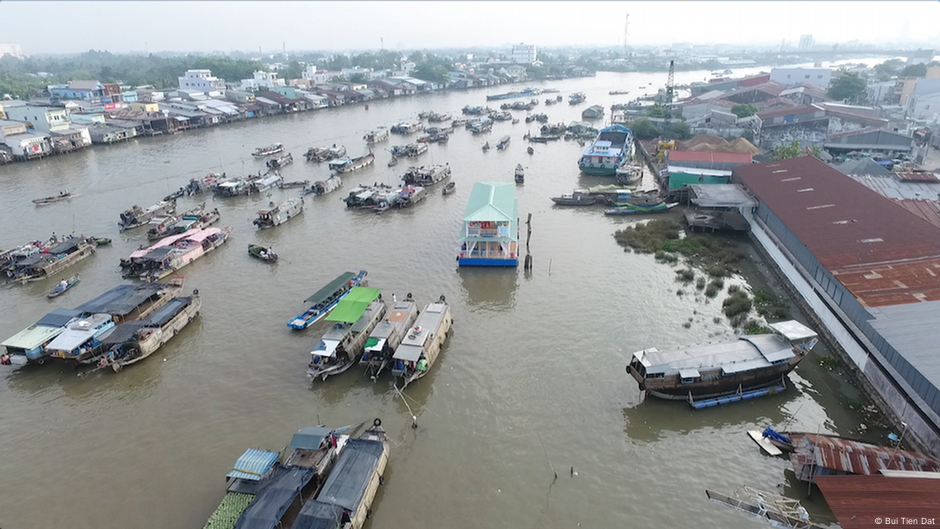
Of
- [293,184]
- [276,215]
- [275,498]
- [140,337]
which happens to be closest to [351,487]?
[275,498]

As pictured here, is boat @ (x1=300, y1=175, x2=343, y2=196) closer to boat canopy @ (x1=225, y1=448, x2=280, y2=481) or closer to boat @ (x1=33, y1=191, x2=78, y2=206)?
boat @ (x1=33, y1=191, x2=78, y2=206)

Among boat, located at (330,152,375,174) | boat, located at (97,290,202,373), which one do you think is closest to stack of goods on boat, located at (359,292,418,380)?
boat, located at (97,290,202,373)

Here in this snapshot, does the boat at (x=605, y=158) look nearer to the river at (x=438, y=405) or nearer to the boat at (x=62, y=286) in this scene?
the river at (x=438, y=405)

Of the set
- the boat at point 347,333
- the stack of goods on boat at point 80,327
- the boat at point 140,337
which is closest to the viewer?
the boat at point 347,333

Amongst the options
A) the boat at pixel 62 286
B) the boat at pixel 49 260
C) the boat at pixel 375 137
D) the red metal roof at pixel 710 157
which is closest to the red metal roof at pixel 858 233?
the red metal roof at pixel 710 157

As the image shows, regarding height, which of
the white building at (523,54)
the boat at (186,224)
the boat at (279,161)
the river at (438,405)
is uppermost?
the white building at (523,54)

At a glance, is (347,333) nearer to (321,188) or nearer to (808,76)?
(321,188)
